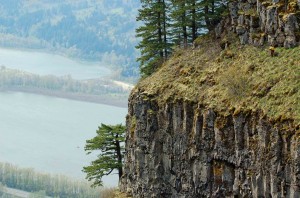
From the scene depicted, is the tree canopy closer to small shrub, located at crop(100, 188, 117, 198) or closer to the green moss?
the green moss

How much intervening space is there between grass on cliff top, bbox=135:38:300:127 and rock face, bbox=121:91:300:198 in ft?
2.10

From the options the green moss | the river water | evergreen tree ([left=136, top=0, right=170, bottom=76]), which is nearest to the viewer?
the green moss

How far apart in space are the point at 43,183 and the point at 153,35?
351ft

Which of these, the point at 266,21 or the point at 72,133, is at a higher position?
the point at 266,21

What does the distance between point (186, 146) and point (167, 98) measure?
352cm

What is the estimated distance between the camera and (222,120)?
34.1 m

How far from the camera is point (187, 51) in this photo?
42250mm

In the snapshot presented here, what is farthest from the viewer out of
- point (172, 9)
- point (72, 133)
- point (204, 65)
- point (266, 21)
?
point (72, 133)

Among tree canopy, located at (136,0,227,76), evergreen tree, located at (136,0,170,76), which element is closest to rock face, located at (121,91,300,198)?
evergreen tree, located at (136,0,170,76)

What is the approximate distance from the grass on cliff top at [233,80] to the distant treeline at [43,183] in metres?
96.2

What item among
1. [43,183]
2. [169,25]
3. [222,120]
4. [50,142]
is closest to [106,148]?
[169,25]

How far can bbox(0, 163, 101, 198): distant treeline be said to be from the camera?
141500mm

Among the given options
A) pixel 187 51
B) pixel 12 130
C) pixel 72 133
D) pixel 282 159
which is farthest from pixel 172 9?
pixel 12 130

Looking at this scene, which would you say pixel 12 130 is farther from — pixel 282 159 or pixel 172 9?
pixel 282 159
